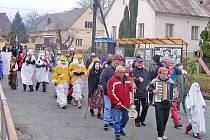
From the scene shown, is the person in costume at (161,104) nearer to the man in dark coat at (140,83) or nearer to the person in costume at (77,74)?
the man in dark coat at (140,83)

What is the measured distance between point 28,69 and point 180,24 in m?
30.5

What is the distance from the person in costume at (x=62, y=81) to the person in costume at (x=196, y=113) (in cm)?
450

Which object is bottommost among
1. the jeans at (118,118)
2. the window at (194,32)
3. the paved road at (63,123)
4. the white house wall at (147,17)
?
the paved road at (63,123)

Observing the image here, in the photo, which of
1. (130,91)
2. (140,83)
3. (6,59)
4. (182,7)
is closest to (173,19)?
(182,7)

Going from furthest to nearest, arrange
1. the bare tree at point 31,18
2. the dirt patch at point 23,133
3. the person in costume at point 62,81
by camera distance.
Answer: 1. the bare tree at point 31,18
2. the person in costume at point 62,81
3. the dirt patch at point 23,133

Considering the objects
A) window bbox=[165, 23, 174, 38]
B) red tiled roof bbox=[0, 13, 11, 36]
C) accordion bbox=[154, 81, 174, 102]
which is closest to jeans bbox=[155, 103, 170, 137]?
accordion bbox=[154, 81, 174, 102]

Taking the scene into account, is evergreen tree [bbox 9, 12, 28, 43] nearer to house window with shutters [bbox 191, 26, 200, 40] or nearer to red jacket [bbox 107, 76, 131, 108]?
house window with shutters [bbox 191, 26, 200, 40]

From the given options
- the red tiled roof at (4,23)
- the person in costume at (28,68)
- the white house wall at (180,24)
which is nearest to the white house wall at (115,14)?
the white house wall at (180,24)

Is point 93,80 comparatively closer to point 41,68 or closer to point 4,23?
point 41,68

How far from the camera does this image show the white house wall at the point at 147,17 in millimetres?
43812

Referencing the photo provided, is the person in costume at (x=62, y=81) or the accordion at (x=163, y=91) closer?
the accordion at (x=163, y=91)

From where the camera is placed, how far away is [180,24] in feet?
150

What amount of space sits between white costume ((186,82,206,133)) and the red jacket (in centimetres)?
162

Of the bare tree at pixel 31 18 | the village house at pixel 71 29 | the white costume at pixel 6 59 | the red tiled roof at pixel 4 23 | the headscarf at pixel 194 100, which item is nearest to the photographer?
the headscarf at pixel 194 100
